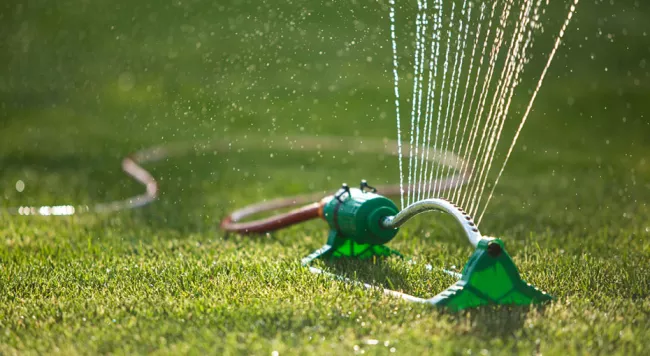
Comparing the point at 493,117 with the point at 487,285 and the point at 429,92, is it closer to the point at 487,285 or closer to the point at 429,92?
the point at 429,92

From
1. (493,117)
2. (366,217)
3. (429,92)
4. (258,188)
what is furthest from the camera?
(493,117)

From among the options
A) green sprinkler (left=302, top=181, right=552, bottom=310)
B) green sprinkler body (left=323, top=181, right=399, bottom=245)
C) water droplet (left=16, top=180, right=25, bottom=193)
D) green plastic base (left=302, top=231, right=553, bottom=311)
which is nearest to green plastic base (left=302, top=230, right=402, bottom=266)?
green sprinkler (left=302, top=181, right=552, bottom=310)

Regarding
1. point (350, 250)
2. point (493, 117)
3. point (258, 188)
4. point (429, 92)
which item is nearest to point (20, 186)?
point (258, 188)

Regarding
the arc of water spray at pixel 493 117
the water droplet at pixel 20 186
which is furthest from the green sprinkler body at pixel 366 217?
the water droplet at pixel 20 186

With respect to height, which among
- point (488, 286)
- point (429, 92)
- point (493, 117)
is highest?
point (488, 286)

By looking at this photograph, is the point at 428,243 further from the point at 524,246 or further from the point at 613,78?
the point at 613,78

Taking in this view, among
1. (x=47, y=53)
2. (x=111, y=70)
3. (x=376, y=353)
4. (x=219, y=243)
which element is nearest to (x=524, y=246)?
(x=219, y=243)

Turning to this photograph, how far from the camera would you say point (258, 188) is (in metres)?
6.07

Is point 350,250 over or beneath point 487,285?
beneath

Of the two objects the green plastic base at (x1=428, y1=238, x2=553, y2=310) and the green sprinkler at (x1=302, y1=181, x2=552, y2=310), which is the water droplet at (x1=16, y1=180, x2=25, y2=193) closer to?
the green sprinkler at (x1=302, y1=181, x2=552, y2=310)

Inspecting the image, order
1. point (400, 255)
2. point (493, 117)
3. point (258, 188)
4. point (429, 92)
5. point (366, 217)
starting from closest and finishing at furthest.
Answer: point (366, 217) < point (400, 255) < point (258, 188) < point (429, 92) < point (493, 117)

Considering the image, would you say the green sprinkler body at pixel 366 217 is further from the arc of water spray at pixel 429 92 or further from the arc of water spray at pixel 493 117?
the arc of water spray at pixel 493 117

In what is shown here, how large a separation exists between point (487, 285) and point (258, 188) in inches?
132

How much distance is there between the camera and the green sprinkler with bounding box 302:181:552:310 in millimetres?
2887
